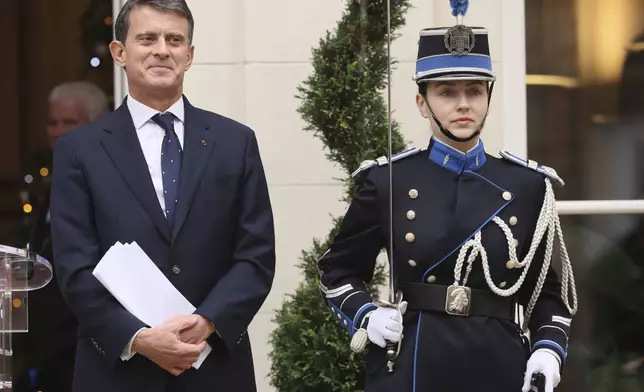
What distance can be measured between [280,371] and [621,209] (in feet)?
6.37

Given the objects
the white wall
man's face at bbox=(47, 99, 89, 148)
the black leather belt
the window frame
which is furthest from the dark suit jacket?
the window frame

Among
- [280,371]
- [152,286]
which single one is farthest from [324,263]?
[280,371]

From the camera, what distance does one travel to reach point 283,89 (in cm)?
623

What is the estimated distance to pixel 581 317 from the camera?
6277mm

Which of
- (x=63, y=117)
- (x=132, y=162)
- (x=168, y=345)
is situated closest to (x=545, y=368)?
(x=168, y=345)

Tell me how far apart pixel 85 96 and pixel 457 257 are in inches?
113

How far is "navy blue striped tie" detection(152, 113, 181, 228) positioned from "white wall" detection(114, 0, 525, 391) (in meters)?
2.00

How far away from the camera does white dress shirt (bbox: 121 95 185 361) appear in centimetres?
417

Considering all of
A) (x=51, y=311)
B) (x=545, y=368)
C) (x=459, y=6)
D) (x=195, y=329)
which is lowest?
(x=51, y=311)

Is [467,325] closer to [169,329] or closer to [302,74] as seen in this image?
[169,329]

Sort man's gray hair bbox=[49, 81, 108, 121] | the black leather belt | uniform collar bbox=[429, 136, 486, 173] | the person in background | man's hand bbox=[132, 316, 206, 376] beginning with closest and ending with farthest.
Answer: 1. man's hand bbox=[132, 316, 206, 376]
2. the black leather belt
3. uniform collar bbox=[429, 136, 486, 173]
4. the person in background
5. man's gray hair bbox=[49, 81, 108, 121]

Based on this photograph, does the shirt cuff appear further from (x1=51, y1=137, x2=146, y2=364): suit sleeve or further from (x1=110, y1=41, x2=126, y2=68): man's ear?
(x1=110, y1=41, x2=126, y2=68): man's ear

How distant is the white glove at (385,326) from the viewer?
399cm

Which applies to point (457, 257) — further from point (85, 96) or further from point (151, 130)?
point (85, 96)
